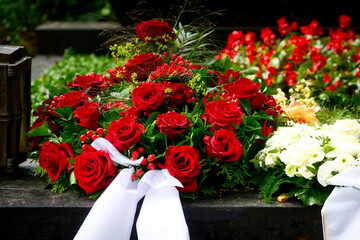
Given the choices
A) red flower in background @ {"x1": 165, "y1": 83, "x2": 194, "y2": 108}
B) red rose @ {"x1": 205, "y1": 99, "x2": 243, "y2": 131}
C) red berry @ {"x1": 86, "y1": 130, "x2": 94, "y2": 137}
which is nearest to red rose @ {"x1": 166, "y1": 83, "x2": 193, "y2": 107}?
red flower in background @ {"x1": 165, "y1": 83, "x2": 194, "y2": 108}

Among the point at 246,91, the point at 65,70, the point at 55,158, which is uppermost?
the point at 246,91

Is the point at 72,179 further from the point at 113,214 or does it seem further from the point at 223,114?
the point at 223,114

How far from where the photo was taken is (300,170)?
1.79m

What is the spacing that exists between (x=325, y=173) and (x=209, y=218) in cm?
51

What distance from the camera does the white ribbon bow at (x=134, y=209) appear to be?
5.41 ft

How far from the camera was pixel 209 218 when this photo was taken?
1.86 metres

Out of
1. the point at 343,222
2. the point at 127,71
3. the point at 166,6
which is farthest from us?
the point at 166,6

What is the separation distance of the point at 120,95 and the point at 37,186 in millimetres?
601

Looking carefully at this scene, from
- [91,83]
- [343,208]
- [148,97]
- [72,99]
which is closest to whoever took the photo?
[343,208]

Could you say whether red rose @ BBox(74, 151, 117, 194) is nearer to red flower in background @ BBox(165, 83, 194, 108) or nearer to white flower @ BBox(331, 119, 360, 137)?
red flower in background @ BBox(165, 83, 194, 108)

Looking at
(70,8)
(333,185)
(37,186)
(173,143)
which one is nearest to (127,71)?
(173,143)

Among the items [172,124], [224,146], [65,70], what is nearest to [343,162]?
[224,146]

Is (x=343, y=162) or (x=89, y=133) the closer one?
(x=343, y=162)

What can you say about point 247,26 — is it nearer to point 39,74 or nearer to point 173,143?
point 39,74
